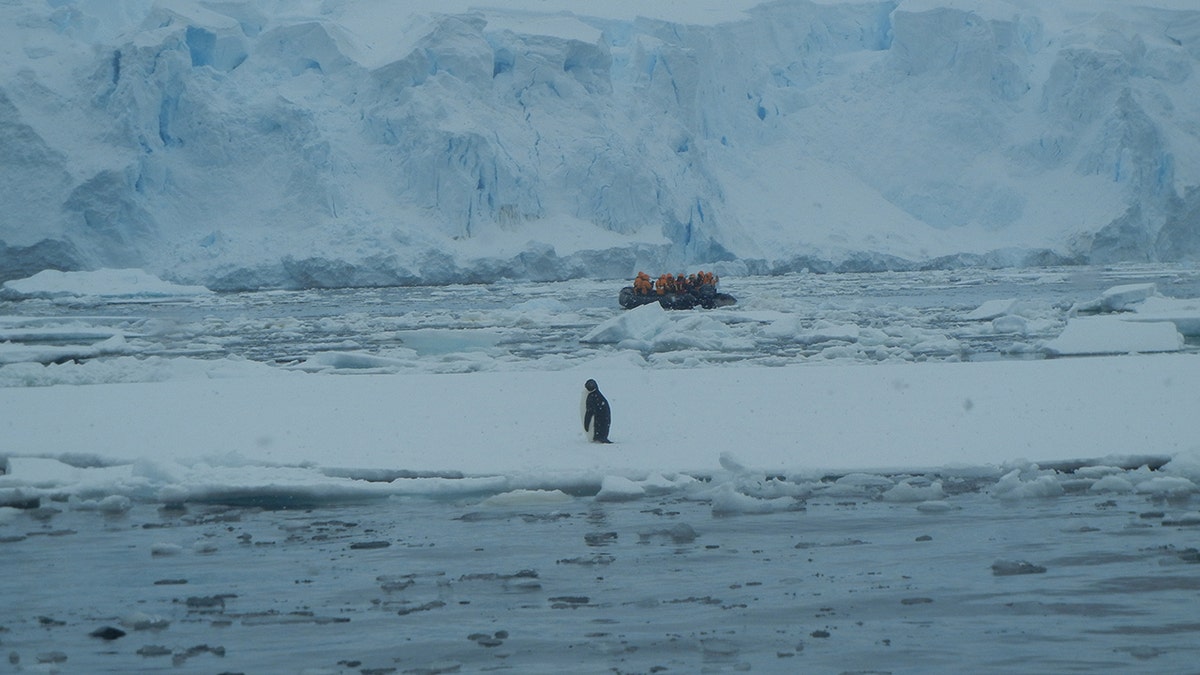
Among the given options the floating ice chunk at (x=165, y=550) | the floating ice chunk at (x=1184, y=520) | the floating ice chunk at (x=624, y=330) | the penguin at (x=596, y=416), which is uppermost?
the floating ice chunk at (x=624, y=330)

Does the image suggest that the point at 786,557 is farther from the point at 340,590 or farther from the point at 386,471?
the point at 386,471

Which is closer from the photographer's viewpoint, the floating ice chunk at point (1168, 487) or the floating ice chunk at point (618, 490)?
the floating ice chunk at point (1168, 487)

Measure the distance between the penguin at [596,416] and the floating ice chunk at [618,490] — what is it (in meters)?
0.88

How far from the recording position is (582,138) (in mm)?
33844

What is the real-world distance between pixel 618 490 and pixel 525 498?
1.39 ft

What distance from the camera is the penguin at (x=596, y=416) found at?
686cm

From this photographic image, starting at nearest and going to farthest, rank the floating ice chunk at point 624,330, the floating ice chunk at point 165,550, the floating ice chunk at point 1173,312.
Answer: the floating ice chunk at point 165,550
the floating ice chunk at point 1173,312
the floating ice chunk at point 624,330

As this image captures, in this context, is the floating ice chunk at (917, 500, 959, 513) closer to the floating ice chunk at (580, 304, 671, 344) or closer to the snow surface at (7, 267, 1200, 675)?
the snow surface at (7, 267, 1200, 675)

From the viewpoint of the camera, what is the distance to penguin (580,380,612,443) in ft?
22.5

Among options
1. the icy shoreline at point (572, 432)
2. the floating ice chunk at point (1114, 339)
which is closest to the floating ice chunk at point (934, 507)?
the icy shoreline at point (572, 432)

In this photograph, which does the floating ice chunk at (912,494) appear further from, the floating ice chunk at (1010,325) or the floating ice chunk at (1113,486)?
the floating ice chunk at (1010,325)

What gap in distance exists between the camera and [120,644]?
150 inches

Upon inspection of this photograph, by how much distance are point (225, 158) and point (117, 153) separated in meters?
3.07

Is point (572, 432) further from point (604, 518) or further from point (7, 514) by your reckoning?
point (7, 514)
